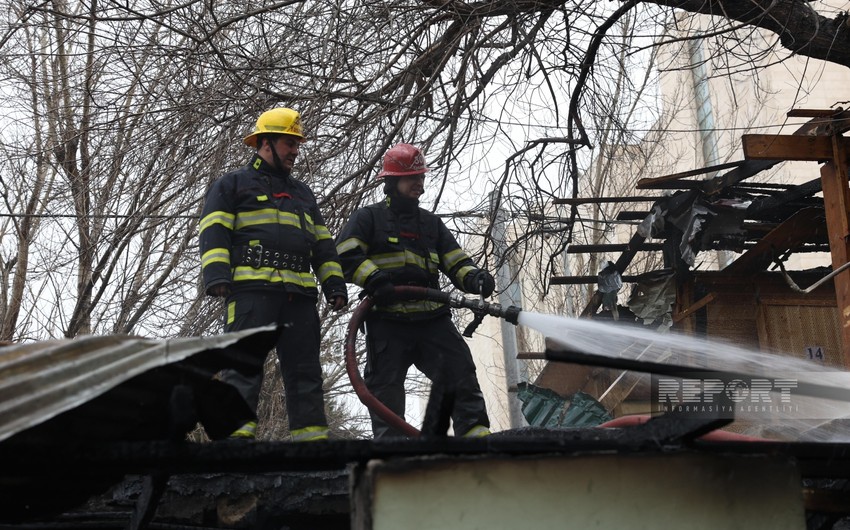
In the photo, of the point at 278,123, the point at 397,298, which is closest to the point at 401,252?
the point at 397,298

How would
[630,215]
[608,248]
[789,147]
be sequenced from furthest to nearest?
[608,248] < [630,215] < [789,147]

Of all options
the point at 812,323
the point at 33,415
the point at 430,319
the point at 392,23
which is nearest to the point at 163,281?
the point at 392,23

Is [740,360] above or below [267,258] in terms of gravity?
below

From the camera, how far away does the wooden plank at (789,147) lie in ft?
26.0

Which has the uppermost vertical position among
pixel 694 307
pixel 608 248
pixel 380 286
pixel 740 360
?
pixel 608 248

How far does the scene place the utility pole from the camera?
942 centimetres

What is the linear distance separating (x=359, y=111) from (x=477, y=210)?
219 centimetres

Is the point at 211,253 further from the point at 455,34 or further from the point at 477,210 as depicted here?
the point at 477,210

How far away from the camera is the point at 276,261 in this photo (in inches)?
217

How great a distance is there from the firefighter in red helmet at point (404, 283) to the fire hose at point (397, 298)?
9 cm

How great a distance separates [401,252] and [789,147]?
11.9ft

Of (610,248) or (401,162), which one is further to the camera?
(610,248)

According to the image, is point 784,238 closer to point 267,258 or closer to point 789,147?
point 789,147

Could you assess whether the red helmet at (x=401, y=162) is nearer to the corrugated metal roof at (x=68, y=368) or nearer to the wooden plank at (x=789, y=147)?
the wooden plank at (x=789, y=147)
